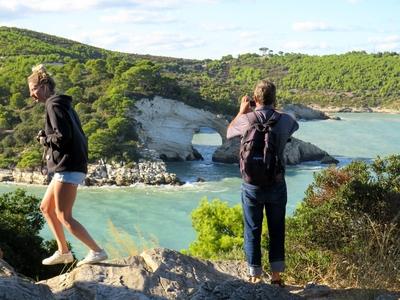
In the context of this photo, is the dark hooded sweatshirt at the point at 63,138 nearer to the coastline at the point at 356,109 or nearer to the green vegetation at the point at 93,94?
the green vegetation at the point at 93,94

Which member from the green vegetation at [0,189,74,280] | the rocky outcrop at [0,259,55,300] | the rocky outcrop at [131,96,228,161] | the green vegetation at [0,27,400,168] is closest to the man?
the rocky outcrop at [0,259,55,300]

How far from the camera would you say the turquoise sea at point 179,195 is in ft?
83.2

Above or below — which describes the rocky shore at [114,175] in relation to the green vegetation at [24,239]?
below

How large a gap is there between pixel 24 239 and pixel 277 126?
885cm

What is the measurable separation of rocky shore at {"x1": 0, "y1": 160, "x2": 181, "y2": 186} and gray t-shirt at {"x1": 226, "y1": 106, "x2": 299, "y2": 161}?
3270 cm

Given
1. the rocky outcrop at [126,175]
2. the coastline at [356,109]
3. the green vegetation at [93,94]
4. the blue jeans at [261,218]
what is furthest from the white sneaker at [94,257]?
the coastline at [356,109]

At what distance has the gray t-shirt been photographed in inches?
157

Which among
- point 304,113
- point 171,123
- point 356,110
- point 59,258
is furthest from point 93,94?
point 356,110

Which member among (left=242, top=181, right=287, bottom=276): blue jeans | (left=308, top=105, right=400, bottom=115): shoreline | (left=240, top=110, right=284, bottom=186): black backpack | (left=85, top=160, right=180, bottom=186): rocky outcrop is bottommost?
(left=85, top=160, right=180, bottom=186): rocky outcrop

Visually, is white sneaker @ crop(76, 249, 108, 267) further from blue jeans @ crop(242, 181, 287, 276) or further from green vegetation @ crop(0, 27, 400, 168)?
green vegetation @ crop(0, 27, 400, 168)

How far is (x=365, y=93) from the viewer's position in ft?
319

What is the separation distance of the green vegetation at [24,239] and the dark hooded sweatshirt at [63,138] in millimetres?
6171

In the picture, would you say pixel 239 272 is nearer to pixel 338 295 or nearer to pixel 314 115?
pixel 338 295

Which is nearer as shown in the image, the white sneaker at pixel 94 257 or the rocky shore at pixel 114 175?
the white sneaker at pixel 94 257
